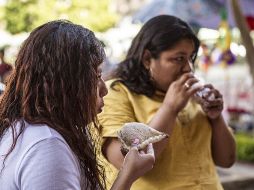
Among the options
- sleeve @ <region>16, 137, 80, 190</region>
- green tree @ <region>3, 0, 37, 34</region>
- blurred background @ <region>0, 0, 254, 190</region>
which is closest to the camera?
sleeve @ <region>16, 137, 80, 190</region>

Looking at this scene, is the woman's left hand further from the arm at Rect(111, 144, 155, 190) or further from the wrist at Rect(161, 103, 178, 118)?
the arm at Rect(111, 144, 155, 190)

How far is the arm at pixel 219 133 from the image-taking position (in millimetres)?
2434

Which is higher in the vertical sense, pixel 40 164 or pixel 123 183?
pixel 40 164

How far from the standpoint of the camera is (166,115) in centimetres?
223

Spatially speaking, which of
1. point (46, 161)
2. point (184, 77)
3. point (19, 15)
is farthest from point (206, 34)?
point (46, 161)

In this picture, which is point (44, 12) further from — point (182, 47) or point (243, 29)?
point (182, 47)

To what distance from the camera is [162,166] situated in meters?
2.24

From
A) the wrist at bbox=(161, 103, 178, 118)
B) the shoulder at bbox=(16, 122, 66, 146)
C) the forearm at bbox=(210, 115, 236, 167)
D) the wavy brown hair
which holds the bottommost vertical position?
the forearm at bbox=(210, 115, 236, 167)

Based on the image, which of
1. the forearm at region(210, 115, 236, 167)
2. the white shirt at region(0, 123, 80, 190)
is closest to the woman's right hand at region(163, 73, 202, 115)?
the forearm at region(210, 115, 236, 167)

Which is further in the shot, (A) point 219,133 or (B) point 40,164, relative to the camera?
(A) point 219,133

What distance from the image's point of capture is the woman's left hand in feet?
7.95

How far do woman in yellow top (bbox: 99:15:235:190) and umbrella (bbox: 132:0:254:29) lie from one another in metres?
3.63

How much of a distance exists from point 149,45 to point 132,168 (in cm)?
101

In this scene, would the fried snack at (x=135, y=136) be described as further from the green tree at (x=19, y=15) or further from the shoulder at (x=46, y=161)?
the green tree at (x=19, y=15)
